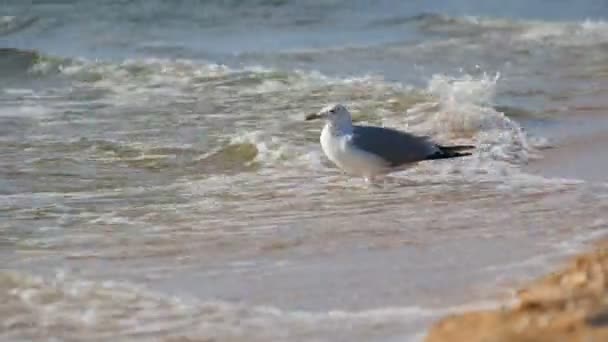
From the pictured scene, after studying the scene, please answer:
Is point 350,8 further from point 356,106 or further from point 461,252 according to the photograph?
point 461,252

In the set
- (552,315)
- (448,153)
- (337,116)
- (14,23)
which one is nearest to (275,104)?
(337,116)

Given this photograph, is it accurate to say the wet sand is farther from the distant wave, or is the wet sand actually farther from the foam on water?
the distant wave

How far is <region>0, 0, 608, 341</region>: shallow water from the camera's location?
15.3ft

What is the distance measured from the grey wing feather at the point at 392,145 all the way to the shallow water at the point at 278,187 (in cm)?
14

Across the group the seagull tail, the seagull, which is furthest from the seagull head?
the seagull tail

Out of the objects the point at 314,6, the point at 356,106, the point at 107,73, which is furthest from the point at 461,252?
the point at 314,6

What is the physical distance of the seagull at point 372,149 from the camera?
6.94 m

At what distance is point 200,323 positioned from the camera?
14.5 feet

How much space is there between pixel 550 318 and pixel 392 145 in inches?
139

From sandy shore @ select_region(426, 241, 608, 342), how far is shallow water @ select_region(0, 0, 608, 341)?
0.47m

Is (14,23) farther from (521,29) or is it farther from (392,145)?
(392,145)

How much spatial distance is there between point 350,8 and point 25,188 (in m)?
11.2

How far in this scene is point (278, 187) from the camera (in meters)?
7.05

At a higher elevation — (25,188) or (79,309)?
(25,188)
